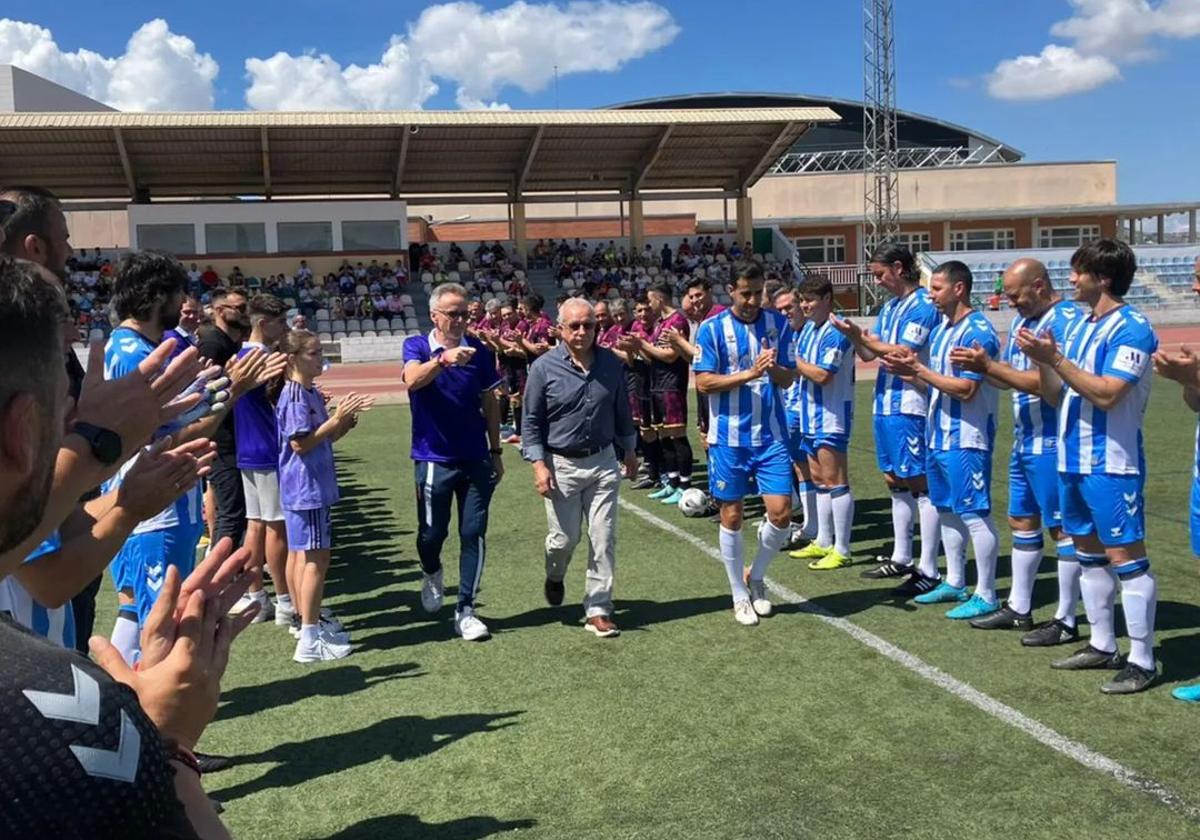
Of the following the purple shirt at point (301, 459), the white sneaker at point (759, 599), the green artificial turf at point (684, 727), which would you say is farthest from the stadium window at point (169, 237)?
the white sneaker at point (759, 599)

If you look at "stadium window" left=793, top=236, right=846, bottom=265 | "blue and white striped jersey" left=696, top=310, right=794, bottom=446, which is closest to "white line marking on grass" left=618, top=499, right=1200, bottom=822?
"blue and white striped jersey" left=696, top=310, right=794, bottom=446

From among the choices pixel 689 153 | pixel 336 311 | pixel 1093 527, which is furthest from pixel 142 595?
pixel 689 153

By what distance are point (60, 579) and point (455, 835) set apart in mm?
2004

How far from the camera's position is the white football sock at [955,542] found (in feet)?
21.5

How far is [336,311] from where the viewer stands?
111 ft

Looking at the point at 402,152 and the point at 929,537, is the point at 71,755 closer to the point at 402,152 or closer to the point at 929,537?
the point at 929,537

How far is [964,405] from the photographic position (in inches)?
245

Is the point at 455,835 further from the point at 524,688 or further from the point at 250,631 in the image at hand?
the point at 250,631

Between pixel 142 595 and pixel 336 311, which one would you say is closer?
pixel 142 595

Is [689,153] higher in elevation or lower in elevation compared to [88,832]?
higher

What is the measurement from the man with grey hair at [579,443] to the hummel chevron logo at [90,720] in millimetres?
5120

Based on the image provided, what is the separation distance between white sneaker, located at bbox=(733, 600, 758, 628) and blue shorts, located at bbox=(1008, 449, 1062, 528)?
1.73m

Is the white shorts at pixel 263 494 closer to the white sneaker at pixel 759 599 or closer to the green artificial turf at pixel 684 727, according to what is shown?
the green artificial turf at pixel 684 727

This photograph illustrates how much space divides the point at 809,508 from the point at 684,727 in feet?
13.6
